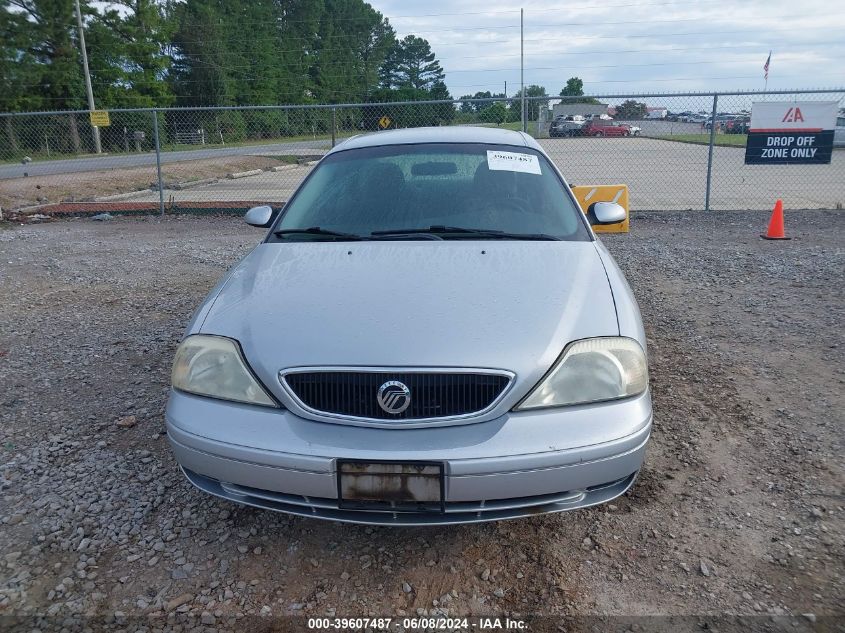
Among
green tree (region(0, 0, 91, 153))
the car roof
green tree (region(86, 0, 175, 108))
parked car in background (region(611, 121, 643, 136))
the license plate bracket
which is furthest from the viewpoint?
green tree (region(86, 0, 175, 108))

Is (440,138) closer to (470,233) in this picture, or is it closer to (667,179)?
(470,233)

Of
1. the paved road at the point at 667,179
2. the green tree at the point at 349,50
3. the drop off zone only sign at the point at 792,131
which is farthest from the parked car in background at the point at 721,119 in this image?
the green tree at the point at 349,50

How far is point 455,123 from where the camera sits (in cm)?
1466

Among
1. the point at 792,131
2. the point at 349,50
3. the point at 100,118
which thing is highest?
the point at 349,50

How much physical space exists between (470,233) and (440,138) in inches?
39.8

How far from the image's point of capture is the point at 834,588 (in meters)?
2.30

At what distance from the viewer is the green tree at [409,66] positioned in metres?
75.2

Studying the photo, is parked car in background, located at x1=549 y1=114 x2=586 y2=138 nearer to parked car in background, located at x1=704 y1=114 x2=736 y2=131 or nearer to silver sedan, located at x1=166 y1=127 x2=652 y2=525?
parked car in background, located at x1=704 y1=114 x2=736 y2=131

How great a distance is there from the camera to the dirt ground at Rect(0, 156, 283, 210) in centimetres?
1499

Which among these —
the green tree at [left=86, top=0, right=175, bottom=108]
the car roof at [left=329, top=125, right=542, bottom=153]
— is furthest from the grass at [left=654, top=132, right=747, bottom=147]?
the green tree at [left=86, top=0, right=175, bottom=108]

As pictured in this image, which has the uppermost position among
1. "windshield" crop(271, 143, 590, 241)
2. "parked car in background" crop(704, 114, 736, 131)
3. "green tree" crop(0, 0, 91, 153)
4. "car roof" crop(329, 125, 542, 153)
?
"green tree" crop(0, 0, 91, 153)

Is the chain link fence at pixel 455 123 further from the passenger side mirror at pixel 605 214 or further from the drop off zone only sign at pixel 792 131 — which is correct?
the passenger side mirror at pixel 605 214

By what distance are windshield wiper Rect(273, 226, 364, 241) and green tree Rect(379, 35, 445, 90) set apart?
73746 millimetres

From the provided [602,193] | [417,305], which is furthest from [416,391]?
[602,193]
